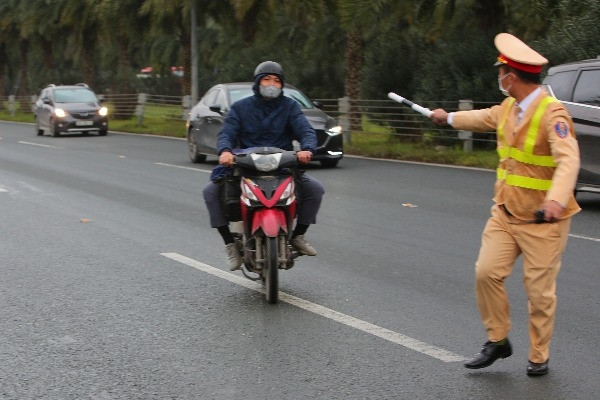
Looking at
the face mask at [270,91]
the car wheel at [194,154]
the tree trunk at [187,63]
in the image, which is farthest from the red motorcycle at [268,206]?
the tree trunk at [187,63]

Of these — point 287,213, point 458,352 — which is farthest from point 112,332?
point 458,352

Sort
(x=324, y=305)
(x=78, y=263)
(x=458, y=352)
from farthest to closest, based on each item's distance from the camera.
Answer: (x=78, y=263) < (x=324, y=305) < (x=458, y=352)

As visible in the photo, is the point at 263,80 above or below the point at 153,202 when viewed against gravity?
above

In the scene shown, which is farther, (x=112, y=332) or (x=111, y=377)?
(x=112, y=332)

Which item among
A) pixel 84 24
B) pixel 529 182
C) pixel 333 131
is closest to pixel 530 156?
pixel 529 182

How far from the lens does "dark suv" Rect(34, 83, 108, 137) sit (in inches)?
1387

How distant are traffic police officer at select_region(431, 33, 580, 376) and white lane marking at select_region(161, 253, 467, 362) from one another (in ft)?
1.47

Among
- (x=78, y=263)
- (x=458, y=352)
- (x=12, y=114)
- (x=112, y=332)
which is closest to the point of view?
(x=458, y=352)

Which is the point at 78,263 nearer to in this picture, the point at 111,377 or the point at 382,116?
the point at 111,377

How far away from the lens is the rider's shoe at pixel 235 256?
846 centimetres

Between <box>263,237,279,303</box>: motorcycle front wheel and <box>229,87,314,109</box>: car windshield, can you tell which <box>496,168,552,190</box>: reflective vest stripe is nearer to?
<box>263,237,279,303</box>: motorcycle front wheel

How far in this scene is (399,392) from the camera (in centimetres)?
577

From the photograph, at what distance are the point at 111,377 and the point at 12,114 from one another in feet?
171

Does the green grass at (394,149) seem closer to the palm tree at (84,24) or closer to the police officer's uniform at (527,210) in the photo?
the palm tree at (84,24)
